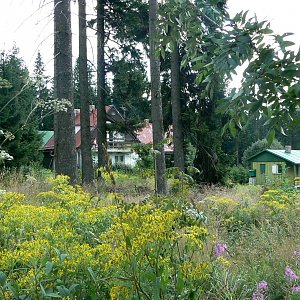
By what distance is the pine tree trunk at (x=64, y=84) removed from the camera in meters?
6.93

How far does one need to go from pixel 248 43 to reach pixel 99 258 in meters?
1.09

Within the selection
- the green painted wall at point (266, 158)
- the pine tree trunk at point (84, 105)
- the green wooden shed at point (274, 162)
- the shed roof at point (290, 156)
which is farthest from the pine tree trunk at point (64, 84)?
the green painted wall at point (266, 158)

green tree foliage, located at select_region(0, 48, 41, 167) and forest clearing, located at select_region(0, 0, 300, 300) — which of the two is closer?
forest clearing, located at select_region(0, 0, 300, 300)

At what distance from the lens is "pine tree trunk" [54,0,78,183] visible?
6930 millimetres

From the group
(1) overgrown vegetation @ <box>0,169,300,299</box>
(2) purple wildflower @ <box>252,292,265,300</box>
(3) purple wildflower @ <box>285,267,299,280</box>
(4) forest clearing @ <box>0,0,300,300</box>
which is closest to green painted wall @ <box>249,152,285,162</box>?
(4) forest clearing @ <box>0,0,300,300</box>

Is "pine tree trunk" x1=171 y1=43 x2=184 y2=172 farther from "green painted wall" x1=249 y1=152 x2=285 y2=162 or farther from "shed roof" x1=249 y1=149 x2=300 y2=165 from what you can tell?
"green painted wall" x1=249 y1=152 x2=285 y2=162

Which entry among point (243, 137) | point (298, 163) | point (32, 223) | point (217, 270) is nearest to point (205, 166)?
point (217, 270)

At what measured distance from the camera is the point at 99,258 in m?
1.84

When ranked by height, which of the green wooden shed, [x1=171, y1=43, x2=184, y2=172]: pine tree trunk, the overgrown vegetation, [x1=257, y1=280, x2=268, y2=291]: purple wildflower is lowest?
[x1=257, y1=280, x2=268, y2=291]: purple wildflower

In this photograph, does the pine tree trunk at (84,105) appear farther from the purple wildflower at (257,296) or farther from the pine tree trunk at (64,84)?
the purple wildflower at (257,296)

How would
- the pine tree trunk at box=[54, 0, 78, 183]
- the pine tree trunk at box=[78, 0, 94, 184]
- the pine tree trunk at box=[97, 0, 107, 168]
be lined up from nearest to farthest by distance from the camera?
1. the pine tree trunk at box=[54, 0, 78, 183]
2. the pine tree trunk at box=[78, 0, 94, 184]
3. the pine tree trunk at box=[97, 0, 107, 168]

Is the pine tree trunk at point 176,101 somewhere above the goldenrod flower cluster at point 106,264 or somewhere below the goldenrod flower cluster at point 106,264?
above

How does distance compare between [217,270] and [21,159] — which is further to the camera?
[21,159]

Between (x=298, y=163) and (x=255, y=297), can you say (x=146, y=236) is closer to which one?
(x=255, y=297)
